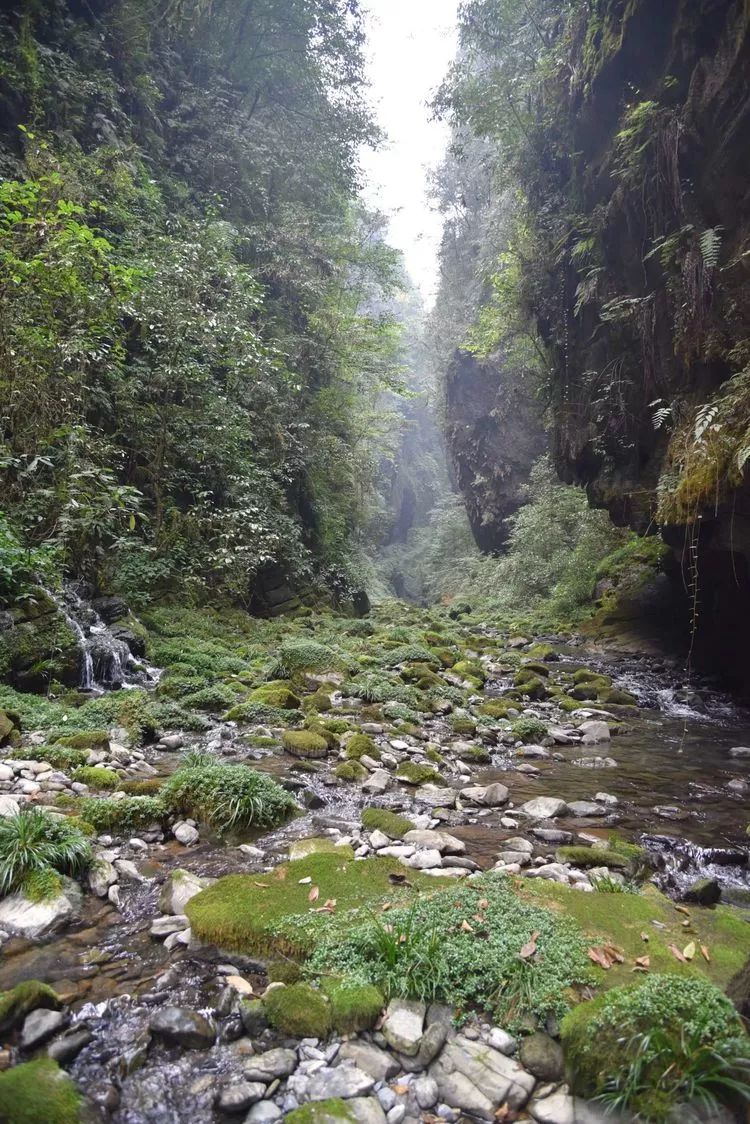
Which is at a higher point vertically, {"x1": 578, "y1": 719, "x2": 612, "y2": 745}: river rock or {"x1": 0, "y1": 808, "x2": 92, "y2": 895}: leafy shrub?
{"x1": 0, "y1": 808, "x2": 92, "y2": 895}: leafy shrub

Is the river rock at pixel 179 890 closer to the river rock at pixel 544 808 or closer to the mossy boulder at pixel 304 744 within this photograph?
the river rock at pixel 544 808

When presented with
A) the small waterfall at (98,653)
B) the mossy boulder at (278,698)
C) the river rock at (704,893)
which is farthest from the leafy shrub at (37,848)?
the small waterfall at (98,653)

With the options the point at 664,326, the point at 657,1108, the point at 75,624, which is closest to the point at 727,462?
the point at 664,326

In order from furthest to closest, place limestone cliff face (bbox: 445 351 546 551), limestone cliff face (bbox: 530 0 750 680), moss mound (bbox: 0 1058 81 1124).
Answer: limestone cliff face (bbox: 445 351 546 551) < limestone cliff face (bbox: 530 0 750 680) < moss mound (bbox: 0 1058 81 1124)

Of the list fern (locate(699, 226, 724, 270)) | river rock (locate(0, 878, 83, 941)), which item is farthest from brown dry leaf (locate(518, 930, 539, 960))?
fern (locate(699, 226, 724, 270))

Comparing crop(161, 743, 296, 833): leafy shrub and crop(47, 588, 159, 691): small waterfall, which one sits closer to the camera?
crop(161, 743, 296, 833): leafy shrub

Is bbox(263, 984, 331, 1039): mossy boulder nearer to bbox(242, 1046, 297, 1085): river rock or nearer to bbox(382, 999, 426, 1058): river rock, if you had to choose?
bbox(242, 1046, 297, 1085): river rock

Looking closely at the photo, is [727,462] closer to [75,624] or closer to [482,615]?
[75,624]

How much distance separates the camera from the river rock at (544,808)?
198 inches

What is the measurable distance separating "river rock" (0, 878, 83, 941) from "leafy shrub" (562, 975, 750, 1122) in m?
2.43

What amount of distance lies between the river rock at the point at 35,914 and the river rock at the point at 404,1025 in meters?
1.76

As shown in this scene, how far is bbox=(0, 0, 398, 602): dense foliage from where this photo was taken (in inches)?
336

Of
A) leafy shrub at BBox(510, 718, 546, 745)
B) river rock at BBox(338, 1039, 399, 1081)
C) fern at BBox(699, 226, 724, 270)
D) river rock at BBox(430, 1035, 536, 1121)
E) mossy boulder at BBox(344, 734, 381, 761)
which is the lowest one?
leafy shrub at BBox(510, 718, 546, 745)

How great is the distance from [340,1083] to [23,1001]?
1.26 meters
